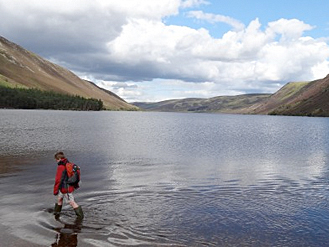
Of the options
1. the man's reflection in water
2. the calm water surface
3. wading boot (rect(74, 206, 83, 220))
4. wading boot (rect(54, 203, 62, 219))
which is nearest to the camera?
the man's reflection in water

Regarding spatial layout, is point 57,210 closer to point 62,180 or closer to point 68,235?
point 62,180

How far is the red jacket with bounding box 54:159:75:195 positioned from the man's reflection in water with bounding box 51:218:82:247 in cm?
165

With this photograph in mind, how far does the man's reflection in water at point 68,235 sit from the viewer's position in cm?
1482

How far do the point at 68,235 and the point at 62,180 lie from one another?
10.4 feet

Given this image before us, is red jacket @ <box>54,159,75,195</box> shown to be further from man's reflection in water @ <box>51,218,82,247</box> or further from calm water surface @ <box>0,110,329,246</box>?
man's reflection in water @ <box>51,218,82,247</box>

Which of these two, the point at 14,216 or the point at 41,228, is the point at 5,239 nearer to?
the point at 41,228

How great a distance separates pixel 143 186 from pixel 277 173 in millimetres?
15118

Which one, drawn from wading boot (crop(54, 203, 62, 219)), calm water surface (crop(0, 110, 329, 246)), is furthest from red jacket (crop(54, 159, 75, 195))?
calm water surface (crop(0, 110, 329, 246))

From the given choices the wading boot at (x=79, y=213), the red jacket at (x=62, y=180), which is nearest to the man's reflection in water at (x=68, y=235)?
the wading boot at (x=79, y=213)

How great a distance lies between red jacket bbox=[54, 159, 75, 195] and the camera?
17969mm

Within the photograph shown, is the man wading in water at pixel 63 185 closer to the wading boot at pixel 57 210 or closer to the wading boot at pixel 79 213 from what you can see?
the wading boot at pixel 79 213

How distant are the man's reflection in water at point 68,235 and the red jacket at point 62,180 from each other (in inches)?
64.9

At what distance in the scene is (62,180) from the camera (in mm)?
18141

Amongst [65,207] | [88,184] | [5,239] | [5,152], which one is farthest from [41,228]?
[5,152]
